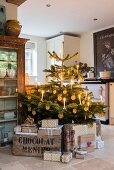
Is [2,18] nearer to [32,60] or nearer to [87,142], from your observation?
[87,142]

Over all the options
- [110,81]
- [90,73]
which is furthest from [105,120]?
[90,73]

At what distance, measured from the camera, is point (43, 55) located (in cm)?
674

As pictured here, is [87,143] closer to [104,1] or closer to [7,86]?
[7,86]

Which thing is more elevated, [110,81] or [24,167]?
[110,81]

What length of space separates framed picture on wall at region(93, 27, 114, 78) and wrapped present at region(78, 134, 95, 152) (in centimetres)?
274

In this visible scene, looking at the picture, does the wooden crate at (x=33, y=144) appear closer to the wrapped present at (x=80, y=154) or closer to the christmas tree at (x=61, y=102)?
the wrapped present at (x=80, y=154)

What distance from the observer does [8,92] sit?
3.22 m

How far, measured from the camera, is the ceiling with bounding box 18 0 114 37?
12.9ft

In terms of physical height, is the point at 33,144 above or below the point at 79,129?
below

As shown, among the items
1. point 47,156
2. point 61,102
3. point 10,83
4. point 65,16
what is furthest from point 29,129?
point 65,16

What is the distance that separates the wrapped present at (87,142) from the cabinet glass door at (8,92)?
1.16 m

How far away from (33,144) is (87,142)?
763mm

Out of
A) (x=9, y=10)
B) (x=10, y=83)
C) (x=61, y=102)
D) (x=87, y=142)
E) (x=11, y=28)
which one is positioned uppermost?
(x=9, y=10)

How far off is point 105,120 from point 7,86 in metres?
2.64
